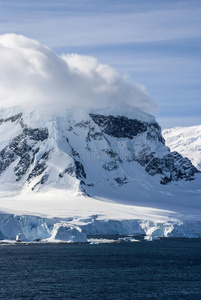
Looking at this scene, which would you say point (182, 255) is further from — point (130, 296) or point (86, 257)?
point (130, 296)

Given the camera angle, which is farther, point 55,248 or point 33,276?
point 55,248

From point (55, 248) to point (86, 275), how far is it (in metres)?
61.9

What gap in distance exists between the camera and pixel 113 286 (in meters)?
101

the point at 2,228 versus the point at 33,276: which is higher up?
the point at 2,228

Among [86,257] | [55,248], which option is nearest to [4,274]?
[86,257]

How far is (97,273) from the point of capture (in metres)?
117

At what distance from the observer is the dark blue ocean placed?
3708 inches

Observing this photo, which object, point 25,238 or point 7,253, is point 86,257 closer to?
point 7,253

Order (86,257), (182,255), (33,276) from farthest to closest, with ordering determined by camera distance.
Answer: (182,255) → (86,257) → (33,276)

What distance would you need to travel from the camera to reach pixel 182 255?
160125 mm

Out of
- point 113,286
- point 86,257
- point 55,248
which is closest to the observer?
point 113,286

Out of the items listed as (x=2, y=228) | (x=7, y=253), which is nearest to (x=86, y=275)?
(x=7, y=253)

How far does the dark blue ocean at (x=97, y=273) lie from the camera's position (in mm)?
94188

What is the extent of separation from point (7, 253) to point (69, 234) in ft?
127
